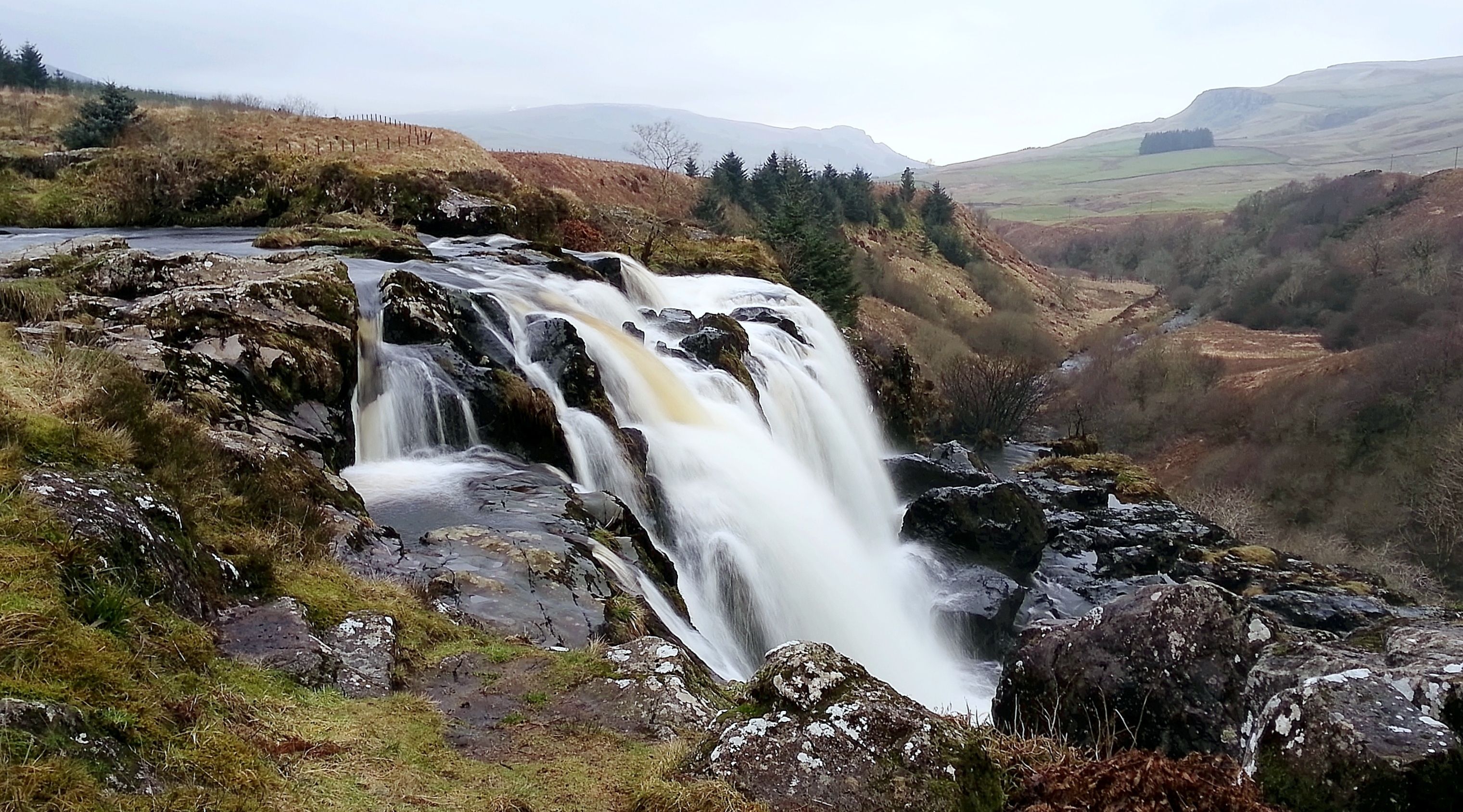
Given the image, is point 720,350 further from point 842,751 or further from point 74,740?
point 74,740

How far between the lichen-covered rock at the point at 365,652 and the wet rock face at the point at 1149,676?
424 cm

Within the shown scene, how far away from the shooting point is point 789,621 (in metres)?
12.9

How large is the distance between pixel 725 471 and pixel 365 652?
9899 millimetres

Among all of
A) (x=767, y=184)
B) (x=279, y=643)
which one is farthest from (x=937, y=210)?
(x=279, y=643)

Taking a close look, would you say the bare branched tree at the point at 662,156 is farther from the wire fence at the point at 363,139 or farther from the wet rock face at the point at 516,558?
the wet rock face at the point at 516,558

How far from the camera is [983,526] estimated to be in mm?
19703

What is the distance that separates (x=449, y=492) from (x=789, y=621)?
5.44 m

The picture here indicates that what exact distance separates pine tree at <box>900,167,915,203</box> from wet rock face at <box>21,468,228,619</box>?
90.0 meters

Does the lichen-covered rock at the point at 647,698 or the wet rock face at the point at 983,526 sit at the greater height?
the lichen-covered rock at the point at 647,698

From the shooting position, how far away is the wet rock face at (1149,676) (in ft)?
16.8

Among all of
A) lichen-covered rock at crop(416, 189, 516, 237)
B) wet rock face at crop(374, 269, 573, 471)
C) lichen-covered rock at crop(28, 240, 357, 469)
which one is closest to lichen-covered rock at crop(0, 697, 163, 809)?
lichen-covered rock at crop(28, 240, 357, 469)

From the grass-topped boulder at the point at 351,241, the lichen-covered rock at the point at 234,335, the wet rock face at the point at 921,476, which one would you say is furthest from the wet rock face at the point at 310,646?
the wet rock face at the point at 921,476

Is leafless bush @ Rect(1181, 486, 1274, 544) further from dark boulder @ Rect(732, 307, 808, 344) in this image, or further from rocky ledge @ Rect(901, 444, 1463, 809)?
rocky ledge @ Rect(901, 444, 1463, 809)

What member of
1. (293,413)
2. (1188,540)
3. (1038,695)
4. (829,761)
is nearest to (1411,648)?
(1038,695)
